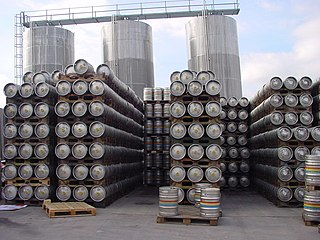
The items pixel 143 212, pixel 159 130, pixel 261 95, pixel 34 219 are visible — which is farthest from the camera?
pixel 159 130

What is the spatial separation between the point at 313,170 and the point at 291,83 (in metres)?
4.16

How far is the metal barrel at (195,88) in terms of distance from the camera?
11500mm

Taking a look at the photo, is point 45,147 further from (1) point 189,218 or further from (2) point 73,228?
(1) point 189,218

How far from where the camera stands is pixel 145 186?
17922 millimetres

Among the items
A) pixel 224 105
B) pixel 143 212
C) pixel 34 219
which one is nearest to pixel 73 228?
pixel 34 219

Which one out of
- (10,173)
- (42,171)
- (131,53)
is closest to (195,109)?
(42,171)

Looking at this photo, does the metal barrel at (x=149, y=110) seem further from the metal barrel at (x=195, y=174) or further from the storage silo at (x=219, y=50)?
the metal barrel at (x=195, y=174)

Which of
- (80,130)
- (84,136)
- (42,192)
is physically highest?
(80,130)

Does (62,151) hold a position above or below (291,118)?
below

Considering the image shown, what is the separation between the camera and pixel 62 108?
11.6m

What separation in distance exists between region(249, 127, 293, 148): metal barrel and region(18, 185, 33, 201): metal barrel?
25.0 feet

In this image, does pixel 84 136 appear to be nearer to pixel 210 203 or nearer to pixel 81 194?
pixel 81 194

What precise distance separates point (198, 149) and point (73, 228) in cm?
436

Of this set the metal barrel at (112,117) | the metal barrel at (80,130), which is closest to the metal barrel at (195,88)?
the metal barrel at (112,117)
